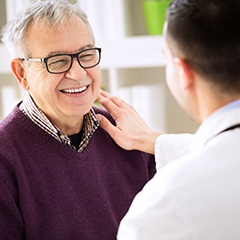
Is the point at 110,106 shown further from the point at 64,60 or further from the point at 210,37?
the point at 210,37

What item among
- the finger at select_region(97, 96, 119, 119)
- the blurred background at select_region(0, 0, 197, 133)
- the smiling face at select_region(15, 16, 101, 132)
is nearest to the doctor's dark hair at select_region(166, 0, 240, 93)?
the smiling face at select_region(15, 16, 101, 132)

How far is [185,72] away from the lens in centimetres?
127

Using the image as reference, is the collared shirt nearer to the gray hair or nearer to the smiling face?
the smiling face

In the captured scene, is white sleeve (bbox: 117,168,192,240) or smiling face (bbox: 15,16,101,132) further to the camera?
smiling face (bbox: 15,16,101,132)

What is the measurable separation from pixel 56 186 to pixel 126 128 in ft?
1.15

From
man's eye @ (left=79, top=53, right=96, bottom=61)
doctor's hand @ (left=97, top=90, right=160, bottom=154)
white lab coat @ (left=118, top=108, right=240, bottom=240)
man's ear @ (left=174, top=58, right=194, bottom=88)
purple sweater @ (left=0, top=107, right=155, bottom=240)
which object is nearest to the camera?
white lab coat @ (left=118, top=108, right=240, bottom=240)

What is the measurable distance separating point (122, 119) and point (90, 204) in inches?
13.5

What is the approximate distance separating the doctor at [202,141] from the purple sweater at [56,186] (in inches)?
23.5

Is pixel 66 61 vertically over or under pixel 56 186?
over

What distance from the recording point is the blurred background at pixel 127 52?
9.70 ft

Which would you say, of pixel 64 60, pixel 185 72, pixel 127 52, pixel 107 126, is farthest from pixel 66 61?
pixel 127 52

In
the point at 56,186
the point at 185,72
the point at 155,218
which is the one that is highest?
the point at 185,72

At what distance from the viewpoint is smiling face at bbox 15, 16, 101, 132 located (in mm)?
1846

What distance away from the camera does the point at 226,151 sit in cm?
118
